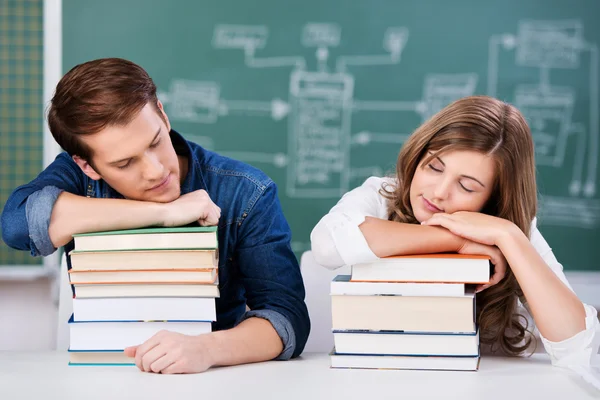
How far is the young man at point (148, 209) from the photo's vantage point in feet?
4.38

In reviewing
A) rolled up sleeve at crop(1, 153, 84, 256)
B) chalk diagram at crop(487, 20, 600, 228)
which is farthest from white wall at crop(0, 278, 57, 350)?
chalk diagram at crop(487, 20, 600, 228)

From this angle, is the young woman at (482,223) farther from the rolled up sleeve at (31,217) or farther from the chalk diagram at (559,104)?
the chalk diagram at (559,104)

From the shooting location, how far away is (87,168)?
4.95ft

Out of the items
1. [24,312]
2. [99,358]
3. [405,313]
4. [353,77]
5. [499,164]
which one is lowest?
[24,312]

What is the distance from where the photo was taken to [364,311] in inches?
50.1

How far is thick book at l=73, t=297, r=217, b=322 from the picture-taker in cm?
130

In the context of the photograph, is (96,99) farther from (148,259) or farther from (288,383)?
(288,383)

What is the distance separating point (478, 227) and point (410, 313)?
0.70 feet

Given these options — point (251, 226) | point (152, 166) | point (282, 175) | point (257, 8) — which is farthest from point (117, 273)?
point (257, 8)

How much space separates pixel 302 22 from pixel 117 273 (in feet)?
6.63

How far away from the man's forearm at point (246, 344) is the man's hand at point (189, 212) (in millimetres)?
214

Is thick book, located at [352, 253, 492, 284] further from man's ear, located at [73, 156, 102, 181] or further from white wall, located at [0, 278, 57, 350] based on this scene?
white wall, located at [0, 278, 57, 350]

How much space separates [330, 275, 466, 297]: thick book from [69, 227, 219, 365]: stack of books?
234 mm

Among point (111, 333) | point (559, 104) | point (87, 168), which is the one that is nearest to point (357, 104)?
point (559, 104)
